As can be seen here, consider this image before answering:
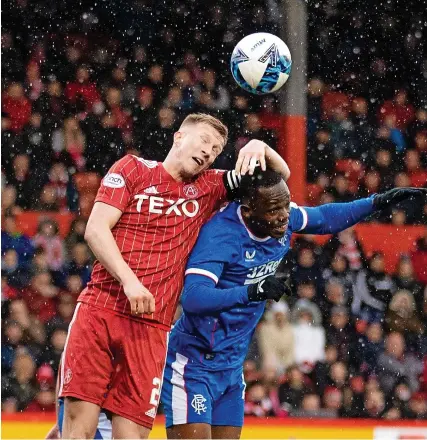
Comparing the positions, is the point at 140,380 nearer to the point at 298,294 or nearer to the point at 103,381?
the point at 103,381

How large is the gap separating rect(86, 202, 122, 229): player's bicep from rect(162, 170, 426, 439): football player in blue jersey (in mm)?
404

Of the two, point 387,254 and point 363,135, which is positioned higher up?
point 363,135

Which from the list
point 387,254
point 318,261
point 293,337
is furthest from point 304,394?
point 387,254

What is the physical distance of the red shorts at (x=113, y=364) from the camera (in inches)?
186

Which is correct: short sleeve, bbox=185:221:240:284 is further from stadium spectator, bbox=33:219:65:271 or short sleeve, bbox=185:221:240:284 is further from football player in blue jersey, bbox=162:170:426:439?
stadium spectator, bbox=33:219:65:271

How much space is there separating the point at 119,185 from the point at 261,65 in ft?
4.05

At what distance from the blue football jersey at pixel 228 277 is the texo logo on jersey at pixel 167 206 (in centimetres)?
13

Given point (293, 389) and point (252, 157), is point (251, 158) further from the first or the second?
point (293, 389)

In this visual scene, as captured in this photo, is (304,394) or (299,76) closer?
(304,394)

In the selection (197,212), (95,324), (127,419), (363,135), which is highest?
(363,135)

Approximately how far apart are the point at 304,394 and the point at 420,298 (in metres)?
1.74

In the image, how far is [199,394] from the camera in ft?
16.5

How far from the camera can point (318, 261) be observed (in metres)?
9.73

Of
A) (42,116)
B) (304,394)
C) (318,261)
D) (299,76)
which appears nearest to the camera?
(304,394)
